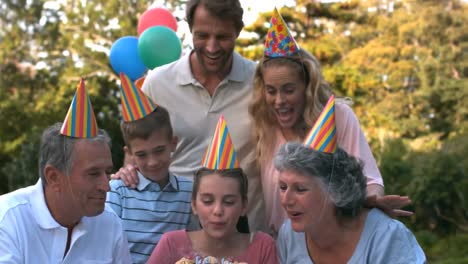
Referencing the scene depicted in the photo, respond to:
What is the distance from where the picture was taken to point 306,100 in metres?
3.40

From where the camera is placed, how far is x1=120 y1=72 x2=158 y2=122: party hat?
11.1 ft

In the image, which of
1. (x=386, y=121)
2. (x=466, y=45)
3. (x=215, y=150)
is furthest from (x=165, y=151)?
(x=466, y=45)

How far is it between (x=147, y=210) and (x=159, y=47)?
298 centimetres

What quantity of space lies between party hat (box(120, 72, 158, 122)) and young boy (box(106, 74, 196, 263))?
2 centimetres

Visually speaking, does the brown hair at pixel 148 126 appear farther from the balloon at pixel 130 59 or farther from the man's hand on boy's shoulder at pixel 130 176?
the balloon at pixel 130 59

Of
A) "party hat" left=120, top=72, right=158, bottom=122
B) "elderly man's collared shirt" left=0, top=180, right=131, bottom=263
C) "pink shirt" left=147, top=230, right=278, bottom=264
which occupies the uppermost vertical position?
"party hat" left=120, top=72, right=158, bottom=122

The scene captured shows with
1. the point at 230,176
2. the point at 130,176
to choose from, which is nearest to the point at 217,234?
the point at 230,176

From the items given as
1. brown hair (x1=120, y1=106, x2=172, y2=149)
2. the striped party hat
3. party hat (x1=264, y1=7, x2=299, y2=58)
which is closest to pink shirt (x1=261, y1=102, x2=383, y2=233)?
party hat (x1=264, y1=7, x2=299, y2=58)

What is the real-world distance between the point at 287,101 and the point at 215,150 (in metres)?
0.48

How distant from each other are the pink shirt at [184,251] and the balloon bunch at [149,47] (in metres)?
3.28

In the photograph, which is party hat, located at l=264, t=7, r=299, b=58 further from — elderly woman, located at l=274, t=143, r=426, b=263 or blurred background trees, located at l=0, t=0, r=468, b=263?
blurred background trees, located at l=0, t=0, r=468, b=263

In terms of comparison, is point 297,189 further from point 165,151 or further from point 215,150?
point 165,151

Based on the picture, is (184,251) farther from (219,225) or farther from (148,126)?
(148,126)

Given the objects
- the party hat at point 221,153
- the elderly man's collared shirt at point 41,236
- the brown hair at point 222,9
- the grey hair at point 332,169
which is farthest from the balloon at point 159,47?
the grey hair at point 332,169
